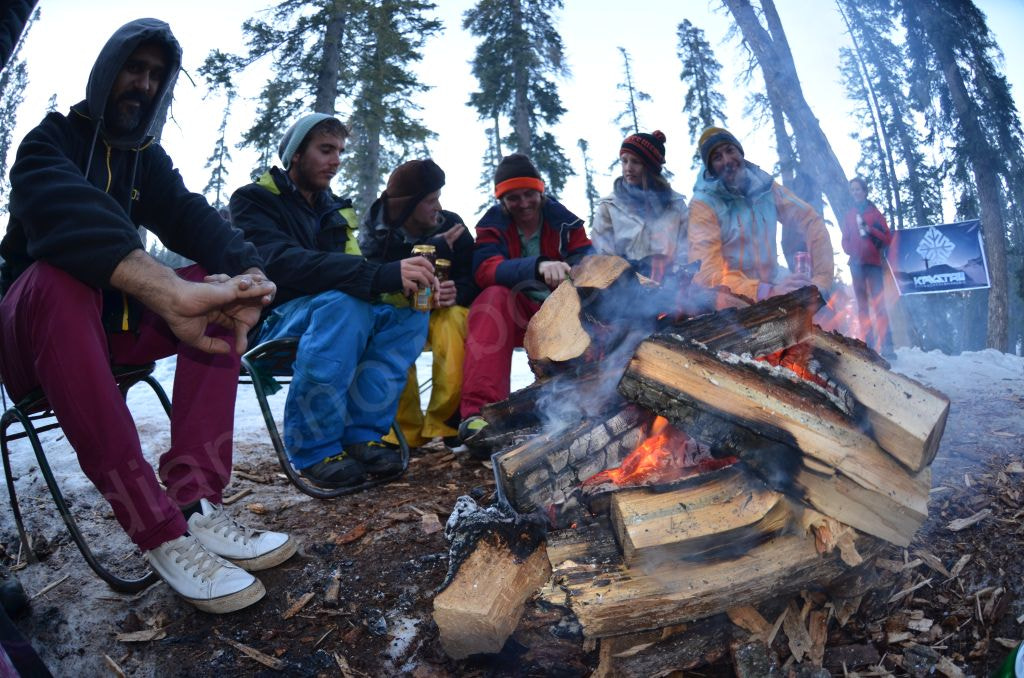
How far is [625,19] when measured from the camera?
9.66 m

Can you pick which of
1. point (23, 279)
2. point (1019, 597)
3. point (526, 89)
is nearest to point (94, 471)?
point (23, 279)

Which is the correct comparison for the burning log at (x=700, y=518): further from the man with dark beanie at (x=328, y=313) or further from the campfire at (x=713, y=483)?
the man with dark beanie at (x=328, y=313)

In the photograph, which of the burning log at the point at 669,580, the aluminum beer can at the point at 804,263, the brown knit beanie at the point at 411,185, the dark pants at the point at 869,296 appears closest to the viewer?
the burning log at the point at 669,580

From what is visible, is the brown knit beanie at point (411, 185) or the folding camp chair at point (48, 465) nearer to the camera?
the folding camp chair at point (48, 465)

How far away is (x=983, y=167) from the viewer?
34.2ft

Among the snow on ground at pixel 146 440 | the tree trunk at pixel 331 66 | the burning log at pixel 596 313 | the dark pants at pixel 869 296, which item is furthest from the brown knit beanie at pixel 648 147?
the tree trunk at pixel 331 66

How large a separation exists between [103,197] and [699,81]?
19.6 meters

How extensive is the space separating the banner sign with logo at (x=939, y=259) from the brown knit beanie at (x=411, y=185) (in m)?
7.69

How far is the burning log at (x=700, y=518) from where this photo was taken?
4.61ft

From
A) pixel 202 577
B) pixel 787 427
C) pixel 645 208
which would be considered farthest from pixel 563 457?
pixel 645 208

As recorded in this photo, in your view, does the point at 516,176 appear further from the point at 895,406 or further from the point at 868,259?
the point at 868,259

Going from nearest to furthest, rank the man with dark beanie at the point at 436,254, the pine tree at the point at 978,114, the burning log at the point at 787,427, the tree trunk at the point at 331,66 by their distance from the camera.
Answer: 1. the burning log at the point at 787,427
2. the man with dark beanie at the point at 436,254
3. the tree trunk at the point at 331,66
4. the pine tree at the point at 978,114

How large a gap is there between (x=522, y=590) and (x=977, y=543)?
1587 mm

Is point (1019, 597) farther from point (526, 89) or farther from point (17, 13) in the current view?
point (526, 89)
